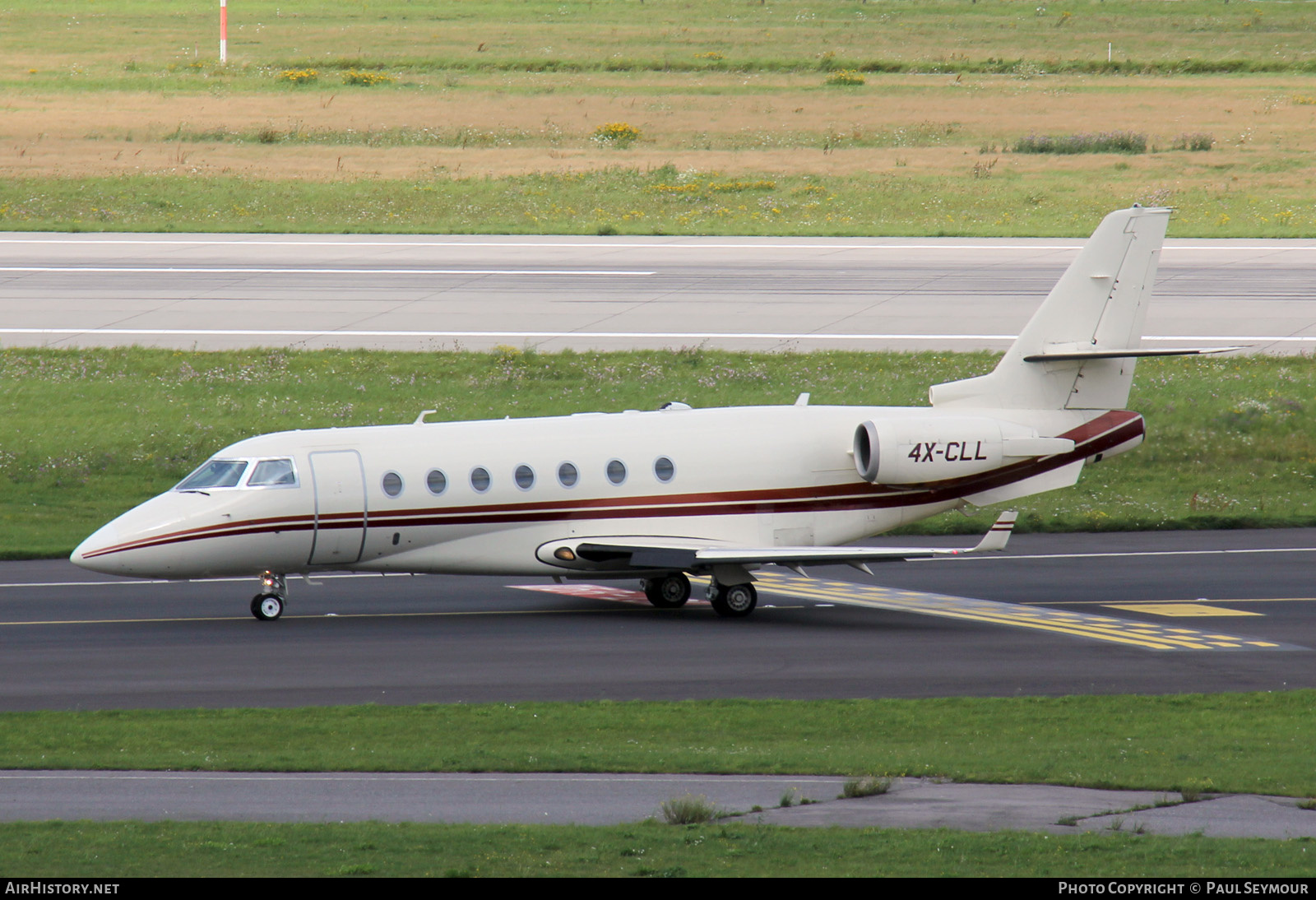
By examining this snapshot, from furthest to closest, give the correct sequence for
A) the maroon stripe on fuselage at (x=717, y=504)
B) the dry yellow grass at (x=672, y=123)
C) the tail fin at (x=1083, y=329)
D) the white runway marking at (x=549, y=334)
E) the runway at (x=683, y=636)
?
the dry yellow grass at (x=672, y=123), the white runway marking at (x=549, y=334), the tail fin at (x=1083, y=329), the maroon stripe on fuselage at (x=717, y=504), the runway at (x=683, y=636)

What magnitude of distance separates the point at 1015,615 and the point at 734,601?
4.95m

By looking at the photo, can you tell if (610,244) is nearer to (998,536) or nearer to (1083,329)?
(1083,329)

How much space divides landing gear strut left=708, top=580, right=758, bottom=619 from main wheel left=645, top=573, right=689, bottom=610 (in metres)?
1.09

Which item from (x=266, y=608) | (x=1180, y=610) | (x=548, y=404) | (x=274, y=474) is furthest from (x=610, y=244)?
(x=1180, y=610)

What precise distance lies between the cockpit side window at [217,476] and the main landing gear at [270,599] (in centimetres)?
174

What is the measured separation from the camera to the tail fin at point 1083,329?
31.3 m

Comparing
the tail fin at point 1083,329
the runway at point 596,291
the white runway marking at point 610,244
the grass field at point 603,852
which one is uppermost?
the white runway marking at point 610,244

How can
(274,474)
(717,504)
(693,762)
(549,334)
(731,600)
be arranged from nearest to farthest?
(693,762) < (274,474) < (731,600) < (717,504) < (549,334)

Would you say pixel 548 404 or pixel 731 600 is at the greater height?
pixel 548 404

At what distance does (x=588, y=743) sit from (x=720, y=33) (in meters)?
108

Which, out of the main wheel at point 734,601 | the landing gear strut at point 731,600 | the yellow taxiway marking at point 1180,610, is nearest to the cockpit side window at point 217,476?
the landing gear strut at point 731,600

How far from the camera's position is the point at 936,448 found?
98.3 feet

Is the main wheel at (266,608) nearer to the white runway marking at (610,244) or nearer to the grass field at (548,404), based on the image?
the grass field at (548,404)
